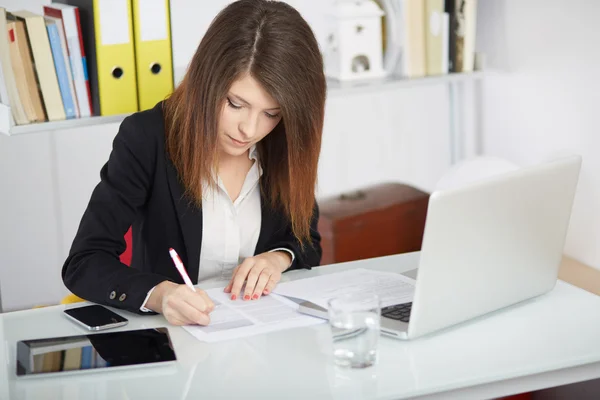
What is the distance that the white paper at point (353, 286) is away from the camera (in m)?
1.67

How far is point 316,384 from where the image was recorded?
4.33ft

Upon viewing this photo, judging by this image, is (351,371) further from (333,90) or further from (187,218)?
(333,90)

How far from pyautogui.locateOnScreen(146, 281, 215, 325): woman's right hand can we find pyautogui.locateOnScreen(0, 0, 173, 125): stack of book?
3.23 ft

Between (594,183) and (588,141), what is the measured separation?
0.45ft

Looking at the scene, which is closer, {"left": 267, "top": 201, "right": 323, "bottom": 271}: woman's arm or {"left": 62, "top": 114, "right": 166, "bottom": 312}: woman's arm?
{"left": 62, "top": 114, "right": 166, "bottom": 312}: woman's arm

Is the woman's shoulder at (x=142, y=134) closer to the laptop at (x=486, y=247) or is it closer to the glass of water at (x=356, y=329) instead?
the laptop at (x=486, y=247)

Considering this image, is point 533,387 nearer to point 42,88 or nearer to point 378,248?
point 42,88

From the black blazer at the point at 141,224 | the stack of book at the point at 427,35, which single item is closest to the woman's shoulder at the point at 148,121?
the black blazer at the point at 141,224

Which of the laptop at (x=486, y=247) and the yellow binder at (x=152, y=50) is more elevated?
the yellow binder at (x=152, y=50)

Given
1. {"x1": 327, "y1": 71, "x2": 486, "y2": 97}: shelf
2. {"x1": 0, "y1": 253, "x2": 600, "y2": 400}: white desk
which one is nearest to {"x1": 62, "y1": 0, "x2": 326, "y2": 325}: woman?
{"x1": 0, "y1": 253, "x2": 600, "y2": 400}: white desk

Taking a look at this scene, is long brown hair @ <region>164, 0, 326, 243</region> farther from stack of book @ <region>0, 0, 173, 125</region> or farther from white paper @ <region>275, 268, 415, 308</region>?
stack of book @ <region>0, 0, 173, 125</region>

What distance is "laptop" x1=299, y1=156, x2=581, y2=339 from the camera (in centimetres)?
140

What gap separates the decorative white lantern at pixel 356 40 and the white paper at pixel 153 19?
0.75 meters

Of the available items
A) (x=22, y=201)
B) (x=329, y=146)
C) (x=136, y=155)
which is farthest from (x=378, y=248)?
(x=136, y=155)
